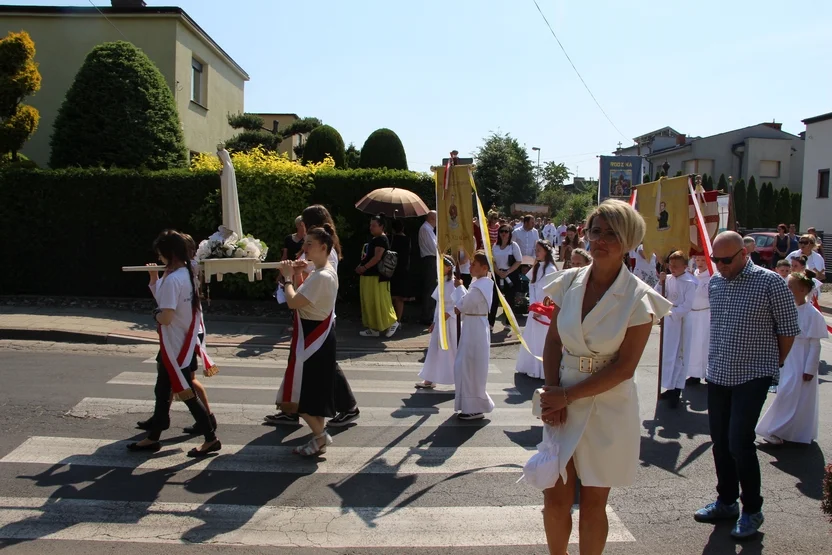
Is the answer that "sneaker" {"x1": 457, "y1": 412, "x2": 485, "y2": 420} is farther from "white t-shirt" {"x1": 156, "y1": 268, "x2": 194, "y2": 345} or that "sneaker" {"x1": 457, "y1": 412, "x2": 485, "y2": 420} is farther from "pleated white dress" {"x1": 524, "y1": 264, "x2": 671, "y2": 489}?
"pleated white dress" {"x1": 524, "y1": 264, "x2": 671, "y2": 489}

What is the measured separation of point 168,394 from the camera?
5.72m

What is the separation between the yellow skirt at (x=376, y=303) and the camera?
11.5 m

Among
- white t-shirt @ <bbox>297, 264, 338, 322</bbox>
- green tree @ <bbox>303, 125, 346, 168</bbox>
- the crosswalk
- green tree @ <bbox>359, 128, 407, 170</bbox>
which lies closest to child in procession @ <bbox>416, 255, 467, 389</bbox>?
the crosswalk

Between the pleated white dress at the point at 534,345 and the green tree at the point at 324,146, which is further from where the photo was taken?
the green tree at the point at 324,146

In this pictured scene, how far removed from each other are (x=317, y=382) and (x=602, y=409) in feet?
9.30

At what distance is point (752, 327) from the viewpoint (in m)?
4.55

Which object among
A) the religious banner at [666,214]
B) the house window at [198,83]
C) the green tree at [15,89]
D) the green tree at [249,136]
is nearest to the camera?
the religious banner at [666,214]

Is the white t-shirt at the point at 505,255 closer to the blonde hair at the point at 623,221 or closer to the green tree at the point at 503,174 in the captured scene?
the blonde hair at the point at 623,221

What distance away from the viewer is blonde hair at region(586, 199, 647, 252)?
331 centimetres

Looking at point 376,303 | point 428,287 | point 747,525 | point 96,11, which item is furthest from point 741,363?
point 96,11

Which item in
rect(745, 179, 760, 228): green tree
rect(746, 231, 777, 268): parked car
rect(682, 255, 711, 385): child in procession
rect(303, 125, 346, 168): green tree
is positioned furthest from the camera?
rect(745, 179, 760, 228): green tree

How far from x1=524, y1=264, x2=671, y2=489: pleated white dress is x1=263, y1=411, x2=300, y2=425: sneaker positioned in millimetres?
3717

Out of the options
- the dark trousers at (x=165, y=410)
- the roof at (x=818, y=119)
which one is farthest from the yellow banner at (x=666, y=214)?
the roof at (x=818, y=119)

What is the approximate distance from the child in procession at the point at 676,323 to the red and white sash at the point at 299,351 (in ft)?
13.7
